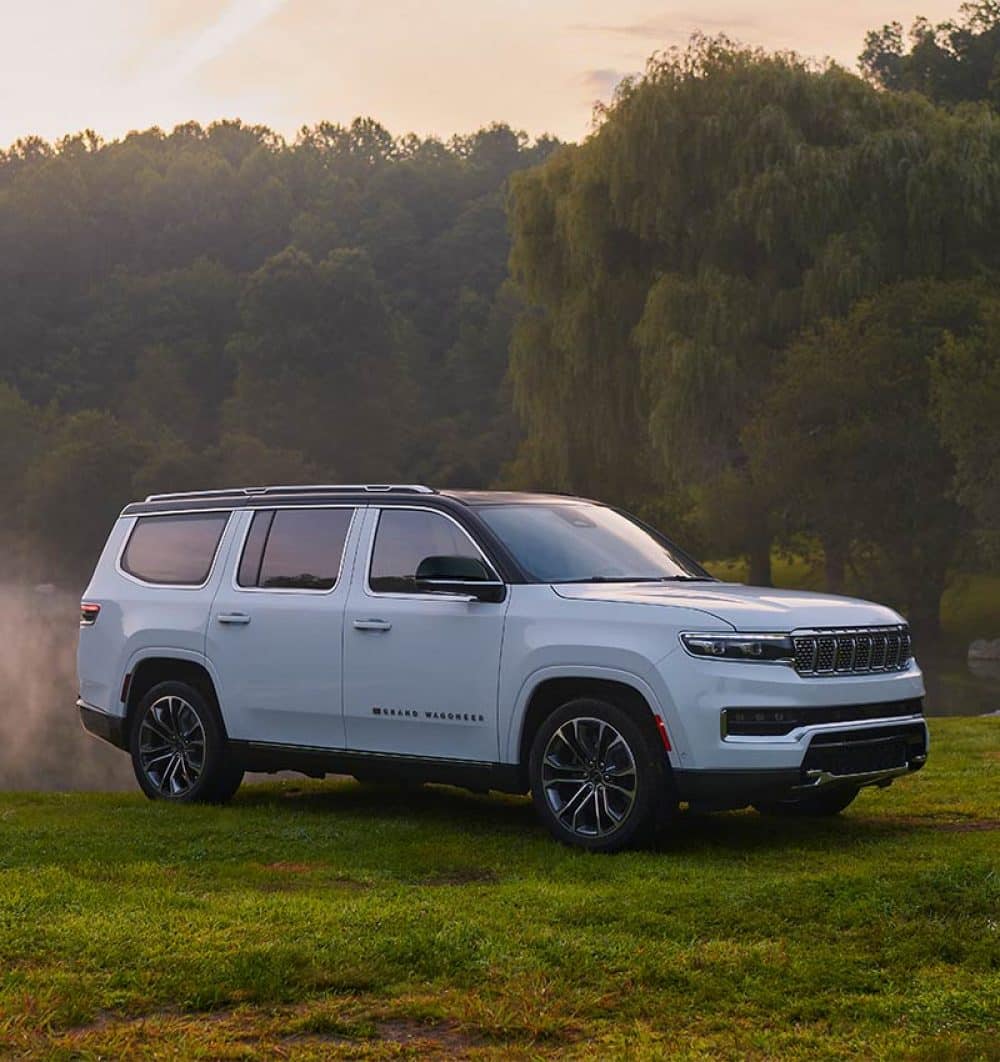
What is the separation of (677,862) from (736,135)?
113 feet

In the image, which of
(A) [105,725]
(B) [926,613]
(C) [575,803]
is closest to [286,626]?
(A) [105,725]

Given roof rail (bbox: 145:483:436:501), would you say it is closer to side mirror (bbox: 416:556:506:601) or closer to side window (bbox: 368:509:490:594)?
side window (bbox: 368:509:490:594)

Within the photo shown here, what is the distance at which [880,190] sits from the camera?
4050 cm

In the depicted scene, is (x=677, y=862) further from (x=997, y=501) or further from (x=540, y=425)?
(x=540, y=425)

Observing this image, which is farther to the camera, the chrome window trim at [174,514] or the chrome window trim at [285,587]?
the chrome window trim at [174,514]

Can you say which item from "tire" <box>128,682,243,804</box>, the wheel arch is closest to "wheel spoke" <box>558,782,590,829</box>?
the wheel arch

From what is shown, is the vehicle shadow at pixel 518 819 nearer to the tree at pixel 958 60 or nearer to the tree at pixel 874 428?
the tree at pixel 874 428

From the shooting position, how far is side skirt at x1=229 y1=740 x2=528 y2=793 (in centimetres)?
957

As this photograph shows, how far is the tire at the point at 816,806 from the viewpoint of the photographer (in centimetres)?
1030

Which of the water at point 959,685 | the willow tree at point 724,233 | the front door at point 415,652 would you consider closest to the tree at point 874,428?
the willow tree at point 724,233

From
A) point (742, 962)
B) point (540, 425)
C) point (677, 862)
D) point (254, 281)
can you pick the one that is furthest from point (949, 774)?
point (254, 281)

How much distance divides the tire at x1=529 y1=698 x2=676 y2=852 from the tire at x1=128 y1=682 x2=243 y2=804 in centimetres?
269

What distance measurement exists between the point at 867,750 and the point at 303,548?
3690mm

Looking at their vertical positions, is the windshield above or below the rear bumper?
above
